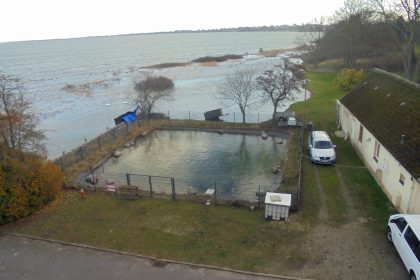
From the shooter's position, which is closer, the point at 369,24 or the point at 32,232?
the point at 32,232

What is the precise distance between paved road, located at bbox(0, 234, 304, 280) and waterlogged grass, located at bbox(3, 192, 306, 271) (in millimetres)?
580

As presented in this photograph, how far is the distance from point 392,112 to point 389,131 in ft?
7.16

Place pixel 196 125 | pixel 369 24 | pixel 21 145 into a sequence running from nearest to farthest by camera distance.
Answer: pixel 21 145 → pixel 196 125 → pixel 369 24

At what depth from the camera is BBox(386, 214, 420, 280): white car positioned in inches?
463

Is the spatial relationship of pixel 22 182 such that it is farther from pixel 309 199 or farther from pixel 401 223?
pixel 401 223

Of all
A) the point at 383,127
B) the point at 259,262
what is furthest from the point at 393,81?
the point at 259,262

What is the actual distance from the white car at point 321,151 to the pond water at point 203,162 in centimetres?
290

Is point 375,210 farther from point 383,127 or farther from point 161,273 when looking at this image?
point 161,273

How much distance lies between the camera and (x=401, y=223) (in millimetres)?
13438

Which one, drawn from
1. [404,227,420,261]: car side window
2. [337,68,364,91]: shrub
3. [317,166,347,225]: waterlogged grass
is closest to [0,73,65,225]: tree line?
[317,166,347,225]: waterlogged grass

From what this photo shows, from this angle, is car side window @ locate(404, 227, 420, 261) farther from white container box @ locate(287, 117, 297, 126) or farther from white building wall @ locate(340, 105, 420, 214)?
white container box @ locate(287, 117, 297, 126)

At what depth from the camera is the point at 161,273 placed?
13242mm

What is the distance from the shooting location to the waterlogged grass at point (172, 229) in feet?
47.2

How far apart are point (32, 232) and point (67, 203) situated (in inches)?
125
